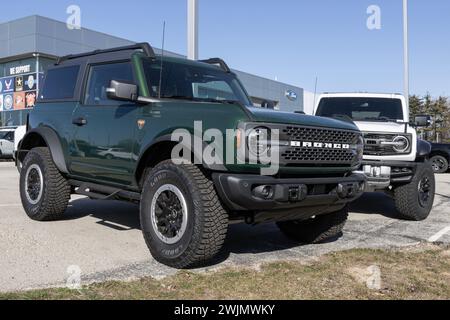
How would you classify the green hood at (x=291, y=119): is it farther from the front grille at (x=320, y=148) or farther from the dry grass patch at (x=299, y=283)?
the dry grass patch at (x=299, y=283)

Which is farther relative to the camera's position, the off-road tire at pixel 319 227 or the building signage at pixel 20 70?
the building signage at pixel 20 70

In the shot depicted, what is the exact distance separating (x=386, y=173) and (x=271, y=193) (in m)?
3.52

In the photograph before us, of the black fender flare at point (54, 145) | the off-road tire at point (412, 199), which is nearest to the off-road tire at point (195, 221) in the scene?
the black fender flare at point (54, 145)

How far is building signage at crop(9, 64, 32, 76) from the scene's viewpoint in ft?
106

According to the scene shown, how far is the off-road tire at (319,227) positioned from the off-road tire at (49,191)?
2.84 metres

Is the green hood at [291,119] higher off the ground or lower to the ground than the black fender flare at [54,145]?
higher

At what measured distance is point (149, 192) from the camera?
4855mm

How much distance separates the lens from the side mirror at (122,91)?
16.2ft

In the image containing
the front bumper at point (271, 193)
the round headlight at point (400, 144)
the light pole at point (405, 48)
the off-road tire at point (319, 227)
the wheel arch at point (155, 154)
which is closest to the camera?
the front bumper at point (271, 193)

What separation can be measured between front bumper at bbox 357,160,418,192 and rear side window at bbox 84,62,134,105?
11.8 feet

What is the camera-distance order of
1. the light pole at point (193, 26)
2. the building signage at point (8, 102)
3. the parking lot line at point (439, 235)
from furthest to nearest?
the building signage at point (8, 102), the light pole at point (193, 26), the parking lot line at point (439, 235)

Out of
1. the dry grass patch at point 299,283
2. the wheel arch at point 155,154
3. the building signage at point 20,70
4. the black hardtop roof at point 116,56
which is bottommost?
the dry grass patch at point 299,283

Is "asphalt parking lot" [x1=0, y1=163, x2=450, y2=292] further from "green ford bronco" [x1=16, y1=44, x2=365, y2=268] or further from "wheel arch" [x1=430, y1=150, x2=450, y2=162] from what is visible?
"wheel arch" [x1=430, y1=150, x2=450, y2=162]

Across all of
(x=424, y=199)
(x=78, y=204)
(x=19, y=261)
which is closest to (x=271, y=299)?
(x=19, y=261)
